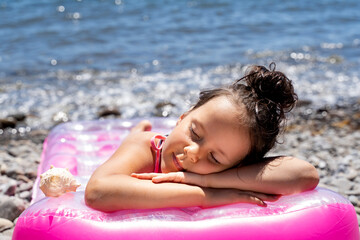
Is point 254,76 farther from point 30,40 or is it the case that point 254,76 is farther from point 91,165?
point 30,40

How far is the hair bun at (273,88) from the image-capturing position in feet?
8.28

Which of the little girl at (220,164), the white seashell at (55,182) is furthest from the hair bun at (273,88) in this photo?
the white seashell at (55,182)

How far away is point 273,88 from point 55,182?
1152mm

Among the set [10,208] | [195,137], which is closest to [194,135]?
[195,137]

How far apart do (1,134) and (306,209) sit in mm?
4042

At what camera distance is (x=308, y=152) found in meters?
4.69

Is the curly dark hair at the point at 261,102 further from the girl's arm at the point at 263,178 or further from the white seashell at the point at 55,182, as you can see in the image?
the white seashell at the point at 55,182

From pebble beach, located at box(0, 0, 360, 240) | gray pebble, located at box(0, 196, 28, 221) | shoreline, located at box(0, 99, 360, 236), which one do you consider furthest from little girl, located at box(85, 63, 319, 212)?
gray pebble, located at box(0, 196, 28, 221)

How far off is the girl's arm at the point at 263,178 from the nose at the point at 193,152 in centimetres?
10

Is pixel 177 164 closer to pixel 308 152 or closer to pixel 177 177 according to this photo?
pixel 177 177

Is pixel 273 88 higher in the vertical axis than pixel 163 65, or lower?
higher

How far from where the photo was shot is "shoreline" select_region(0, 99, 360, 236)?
11.9 ft

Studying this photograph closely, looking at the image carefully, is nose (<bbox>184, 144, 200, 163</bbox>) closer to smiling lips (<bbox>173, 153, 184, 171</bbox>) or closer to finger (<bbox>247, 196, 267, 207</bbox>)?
smiling lips (<bbox>173, 153, 184, 171</bbox>)

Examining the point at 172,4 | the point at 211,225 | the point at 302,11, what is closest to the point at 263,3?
the point at 302,11
